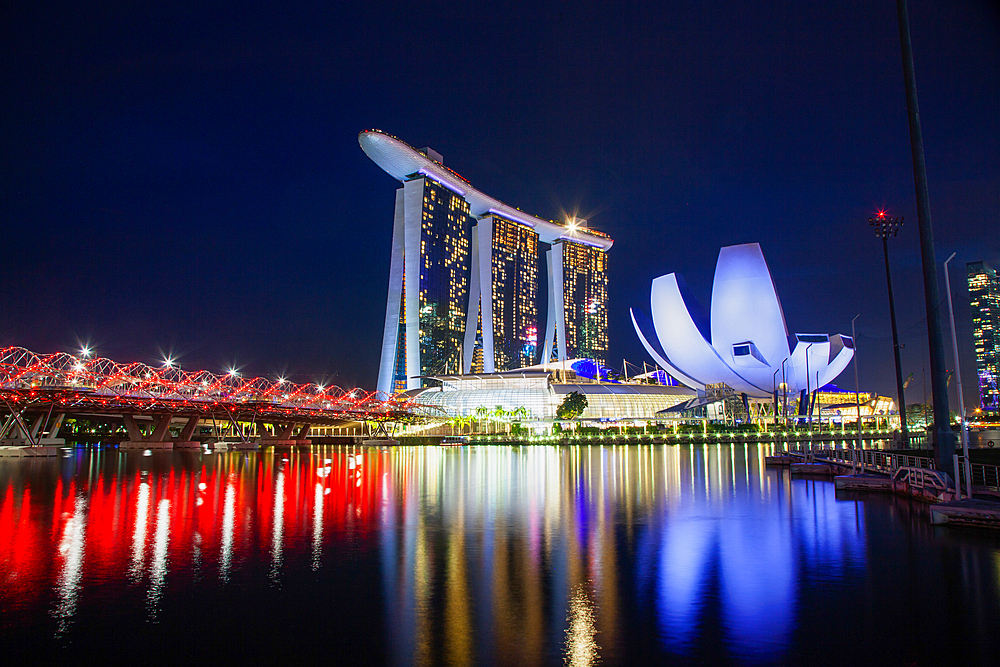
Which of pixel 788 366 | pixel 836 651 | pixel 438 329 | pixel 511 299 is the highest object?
pixel 511 299

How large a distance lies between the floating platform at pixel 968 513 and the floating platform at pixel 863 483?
4.73 m

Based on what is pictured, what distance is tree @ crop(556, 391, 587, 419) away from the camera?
6419 cm

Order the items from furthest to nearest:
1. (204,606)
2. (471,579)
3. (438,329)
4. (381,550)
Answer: (438,329) < (381,550) < (471,579) < (204,606)

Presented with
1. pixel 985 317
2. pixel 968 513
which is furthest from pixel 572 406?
pixel 968 513

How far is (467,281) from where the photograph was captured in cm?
9725

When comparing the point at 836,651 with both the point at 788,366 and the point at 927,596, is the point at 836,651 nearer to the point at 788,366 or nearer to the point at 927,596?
the point at 927,596

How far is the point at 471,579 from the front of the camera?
6.86 m

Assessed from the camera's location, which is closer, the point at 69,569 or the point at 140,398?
the point at 69,569

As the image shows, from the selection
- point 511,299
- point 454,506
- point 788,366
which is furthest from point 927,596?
point 511,299

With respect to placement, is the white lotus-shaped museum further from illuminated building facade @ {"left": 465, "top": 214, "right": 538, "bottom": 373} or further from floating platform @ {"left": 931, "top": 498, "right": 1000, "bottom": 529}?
floating platform @ {"left": 931, "top": 498, "right": 1000, "bottom": 529}

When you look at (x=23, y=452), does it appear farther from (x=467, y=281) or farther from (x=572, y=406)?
(x=467, y=281)

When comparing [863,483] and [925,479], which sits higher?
[925,479]

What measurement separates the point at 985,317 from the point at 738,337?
1923 cm

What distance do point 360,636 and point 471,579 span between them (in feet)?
6.30
